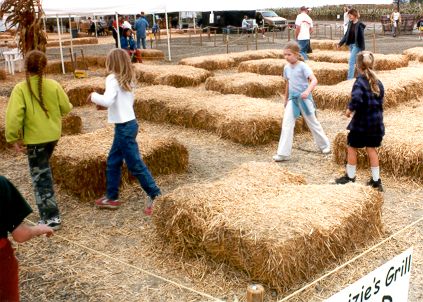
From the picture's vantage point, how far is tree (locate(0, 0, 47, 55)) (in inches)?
384

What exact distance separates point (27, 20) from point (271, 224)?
7.29 metres

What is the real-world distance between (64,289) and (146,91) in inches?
311

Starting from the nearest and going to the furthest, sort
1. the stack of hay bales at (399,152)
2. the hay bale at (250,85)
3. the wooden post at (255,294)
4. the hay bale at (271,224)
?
the wooden post at (255,294) < the hay bale at (271,224) < the stack of hay bales at (399,152) < the hay bale at (250,85)

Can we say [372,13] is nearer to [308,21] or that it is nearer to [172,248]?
[308,21]

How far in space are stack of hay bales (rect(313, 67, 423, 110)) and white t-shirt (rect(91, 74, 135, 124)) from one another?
6.49 metres

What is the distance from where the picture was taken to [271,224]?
14.4ft

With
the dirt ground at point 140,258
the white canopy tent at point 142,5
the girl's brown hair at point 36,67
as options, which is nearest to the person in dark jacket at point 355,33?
the dirt ground at point 140,258

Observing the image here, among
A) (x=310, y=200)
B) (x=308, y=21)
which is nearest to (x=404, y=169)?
(x=310, y=200)

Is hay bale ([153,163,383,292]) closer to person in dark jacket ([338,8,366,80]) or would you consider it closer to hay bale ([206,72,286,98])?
hay bale ([206,72,286,98])

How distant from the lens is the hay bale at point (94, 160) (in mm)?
6500

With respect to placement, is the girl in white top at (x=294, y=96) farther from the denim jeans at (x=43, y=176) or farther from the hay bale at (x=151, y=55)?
the hay bale at (x=151, y=55)

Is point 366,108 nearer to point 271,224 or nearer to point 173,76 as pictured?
point 271,224

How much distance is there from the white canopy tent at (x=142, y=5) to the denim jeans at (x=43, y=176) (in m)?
11.2

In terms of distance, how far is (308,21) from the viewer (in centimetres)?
1563
